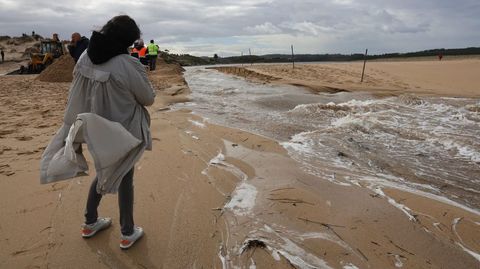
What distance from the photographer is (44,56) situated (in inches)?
894

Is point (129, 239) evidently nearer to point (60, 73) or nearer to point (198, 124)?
point (198, 124)

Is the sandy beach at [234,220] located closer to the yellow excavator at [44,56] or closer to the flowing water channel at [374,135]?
the flowing water channel at [374,135]

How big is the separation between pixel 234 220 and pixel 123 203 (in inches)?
39.8

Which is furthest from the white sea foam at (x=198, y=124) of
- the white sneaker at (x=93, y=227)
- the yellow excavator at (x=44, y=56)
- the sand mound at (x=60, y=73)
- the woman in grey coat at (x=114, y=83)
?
the yellow excavator at (x=44, y=56)

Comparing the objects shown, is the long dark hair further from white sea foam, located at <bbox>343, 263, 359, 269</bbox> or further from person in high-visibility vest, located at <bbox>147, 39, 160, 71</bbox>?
person in high-visibility vest, located at <bbox>147, 39, 160, 71</bbox>

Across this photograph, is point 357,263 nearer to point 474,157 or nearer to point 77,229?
point 77,229

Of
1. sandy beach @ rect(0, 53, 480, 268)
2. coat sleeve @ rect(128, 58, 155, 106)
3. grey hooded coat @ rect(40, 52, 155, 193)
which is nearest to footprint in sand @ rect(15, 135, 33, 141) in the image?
sandy beach @ rect(0, 53, 480, 268)

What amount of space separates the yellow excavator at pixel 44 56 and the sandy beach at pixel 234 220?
20.0 metres

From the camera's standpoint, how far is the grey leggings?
8.18 ft

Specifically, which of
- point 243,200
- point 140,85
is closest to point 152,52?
point 243,200

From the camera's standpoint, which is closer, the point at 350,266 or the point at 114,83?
the point at 114,83

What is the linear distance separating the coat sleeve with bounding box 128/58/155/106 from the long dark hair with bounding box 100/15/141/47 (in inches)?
5.9

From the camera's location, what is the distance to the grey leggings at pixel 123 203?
2.49m

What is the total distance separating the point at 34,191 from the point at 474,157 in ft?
19.1
